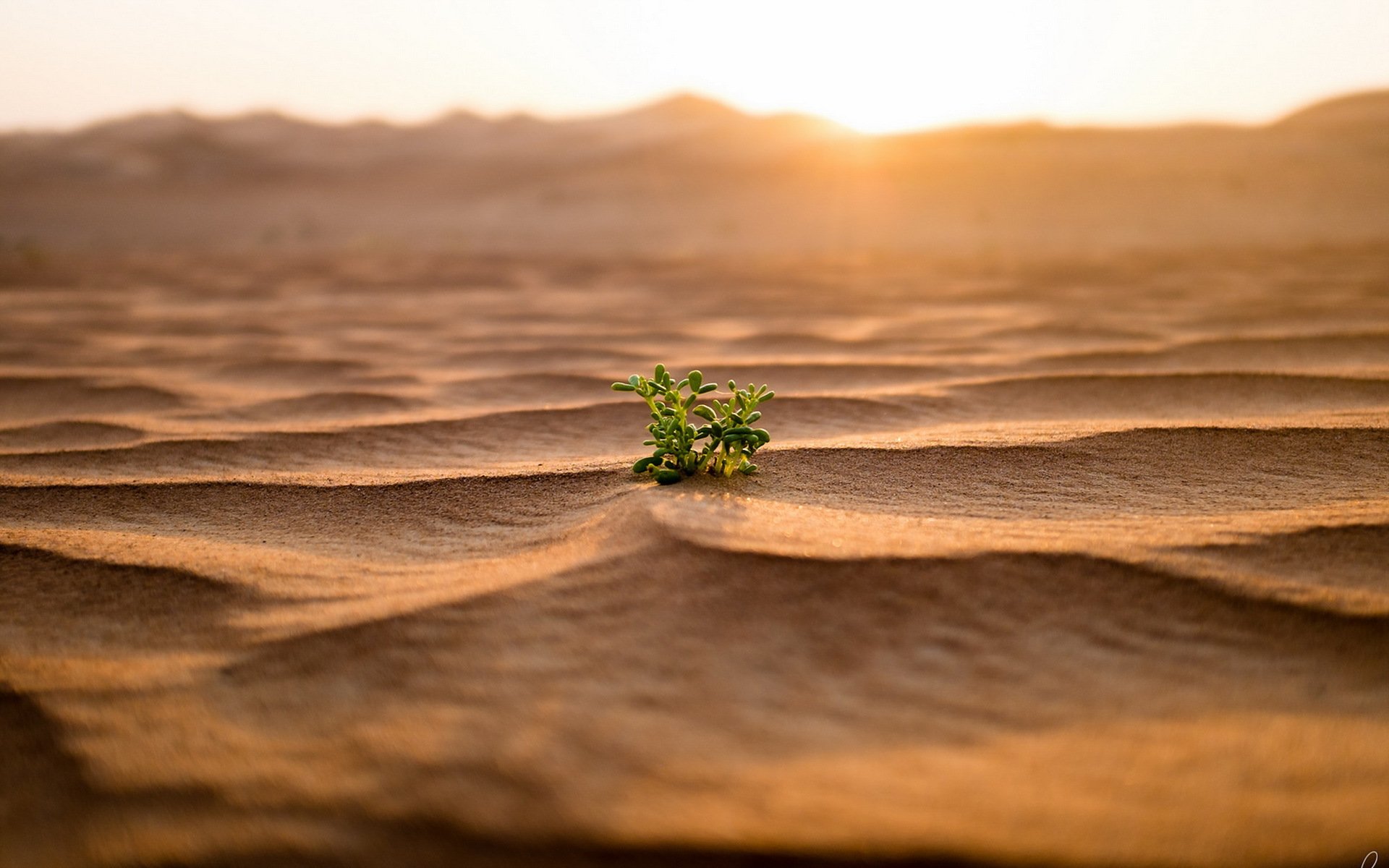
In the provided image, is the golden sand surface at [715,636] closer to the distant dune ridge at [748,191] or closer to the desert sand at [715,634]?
the desert sand at [715,634]

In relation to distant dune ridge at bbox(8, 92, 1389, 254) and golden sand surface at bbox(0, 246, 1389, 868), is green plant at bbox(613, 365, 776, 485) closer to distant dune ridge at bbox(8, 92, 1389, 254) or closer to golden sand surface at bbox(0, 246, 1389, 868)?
golden sand surface at bbox(0, 246, 1389, 868)

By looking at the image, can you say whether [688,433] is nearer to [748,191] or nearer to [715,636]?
[715,636]

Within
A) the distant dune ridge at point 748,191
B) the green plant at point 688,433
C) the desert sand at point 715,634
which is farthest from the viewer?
the distant dune ridge at point 748,191

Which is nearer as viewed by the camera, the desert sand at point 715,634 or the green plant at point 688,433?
the desert sand at point 715,634

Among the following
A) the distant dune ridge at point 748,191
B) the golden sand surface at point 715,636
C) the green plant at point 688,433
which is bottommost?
the golden sand surface at point 715,636

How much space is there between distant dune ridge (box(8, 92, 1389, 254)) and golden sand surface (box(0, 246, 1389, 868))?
8.77 metres

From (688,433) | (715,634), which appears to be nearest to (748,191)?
(688,433)

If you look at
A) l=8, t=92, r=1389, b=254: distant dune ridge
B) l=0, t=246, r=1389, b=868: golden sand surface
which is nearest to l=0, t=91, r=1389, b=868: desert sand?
l=0, t=246, r=1389, b=868: golden sand surface

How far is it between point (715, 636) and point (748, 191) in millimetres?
15478

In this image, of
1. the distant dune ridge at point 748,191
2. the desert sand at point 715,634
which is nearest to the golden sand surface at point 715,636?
the desert sand at point 715,634

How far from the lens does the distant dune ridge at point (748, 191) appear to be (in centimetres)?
1215

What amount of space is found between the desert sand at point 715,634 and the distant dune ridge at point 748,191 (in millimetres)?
8691

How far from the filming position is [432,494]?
1.82 m

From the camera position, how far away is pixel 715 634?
3.67 ft
